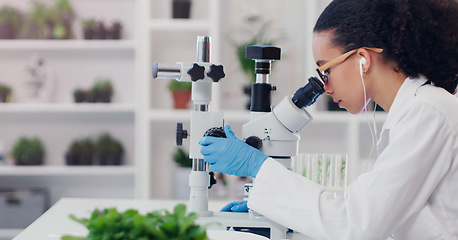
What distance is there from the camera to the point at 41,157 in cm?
317

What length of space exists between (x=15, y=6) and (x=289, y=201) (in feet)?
8.77

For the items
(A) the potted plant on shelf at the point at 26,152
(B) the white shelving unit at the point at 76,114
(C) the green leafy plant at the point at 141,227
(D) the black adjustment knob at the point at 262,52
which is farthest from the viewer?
(B) the white shelving unit at the point at 76,114

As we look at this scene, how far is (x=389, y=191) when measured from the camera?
107 centimetres

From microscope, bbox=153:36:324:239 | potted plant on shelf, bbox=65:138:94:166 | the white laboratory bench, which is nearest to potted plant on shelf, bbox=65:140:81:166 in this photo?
potted plant on shelf, bbox=65:138:94:166

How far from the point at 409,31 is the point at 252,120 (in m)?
0.42

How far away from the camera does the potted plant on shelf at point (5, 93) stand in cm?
312

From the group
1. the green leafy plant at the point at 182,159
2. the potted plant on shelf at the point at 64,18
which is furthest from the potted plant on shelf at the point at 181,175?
the potted plant on shelf at the point at 64,18

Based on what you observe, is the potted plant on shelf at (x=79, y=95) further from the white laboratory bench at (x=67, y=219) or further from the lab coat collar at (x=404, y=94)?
the lab coat collar at (x=404, y=94)

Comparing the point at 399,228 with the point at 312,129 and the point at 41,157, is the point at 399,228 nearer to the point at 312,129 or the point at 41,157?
the point at 312,129

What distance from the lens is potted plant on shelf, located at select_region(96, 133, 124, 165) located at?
3.12m

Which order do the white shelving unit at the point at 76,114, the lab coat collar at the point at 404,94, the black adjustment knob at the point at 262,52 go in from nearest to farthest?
the lab coat collar at the point at 404,94
the black adjustment knob at the point at 262,52
the white shelving unit at the point at 76,114

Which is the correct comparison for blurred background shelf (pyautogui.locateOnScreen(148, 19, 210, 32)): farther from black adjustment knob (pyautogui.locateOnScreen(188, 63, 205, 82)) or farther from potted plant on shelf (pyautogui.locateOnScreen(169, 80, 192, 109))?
black adjustment knob (pyautogui.locateOnScreen(188, 63, 205, 82))

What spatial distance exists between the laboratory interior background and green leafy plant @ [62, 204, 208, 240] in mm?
2256

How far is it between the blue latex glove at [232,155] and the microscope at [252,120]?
19 mm
